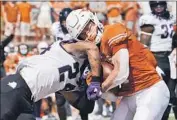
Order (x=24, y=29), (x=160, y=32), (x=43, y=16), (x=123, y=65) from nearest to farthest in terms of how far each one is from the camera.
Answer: (x=123, y=65) < (x=160, y=32) < (x=43, y=16) < (x=24, y=29)

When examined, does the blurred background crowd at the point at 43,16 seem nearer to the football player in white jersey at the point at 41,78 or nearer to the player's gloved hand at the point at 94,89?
the football player in white jersey at the point at 41,78

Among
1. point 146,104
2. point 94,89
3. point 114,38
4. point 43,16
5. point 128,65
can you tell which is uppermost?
point 114,38

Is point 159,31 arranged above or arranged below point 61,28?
below

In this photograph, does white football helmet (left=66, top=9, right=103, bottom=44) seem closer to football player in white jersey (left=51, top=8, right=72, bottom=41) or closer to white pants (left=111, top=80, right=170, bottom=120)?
white pants (left=111, top=80, right=170, bottom=120)

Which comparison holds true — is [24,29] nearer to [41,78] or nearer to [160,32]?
[160,32]

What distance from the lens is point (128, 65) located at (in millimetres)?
4484

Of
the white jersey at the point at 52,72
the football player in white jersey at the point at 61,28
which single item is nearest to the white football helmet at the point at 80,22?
the white jersey at the point at 52,72

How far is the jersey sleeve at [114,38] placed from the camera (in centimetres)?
445

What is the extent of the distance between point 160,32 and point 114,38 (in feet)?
10.3

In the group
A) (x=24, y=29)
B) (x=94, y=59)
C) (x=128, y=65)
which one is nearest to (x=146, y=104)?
(x=128, y=65)

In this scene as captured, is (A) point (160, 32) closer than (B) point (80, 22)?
No

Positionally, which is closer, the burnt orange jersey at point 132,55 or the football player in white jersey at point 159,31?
the burnt orange jersey at point 132,55

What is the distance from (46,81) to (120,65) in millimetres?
639

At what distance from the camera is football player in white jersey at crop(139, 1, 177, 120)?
7418 mm
